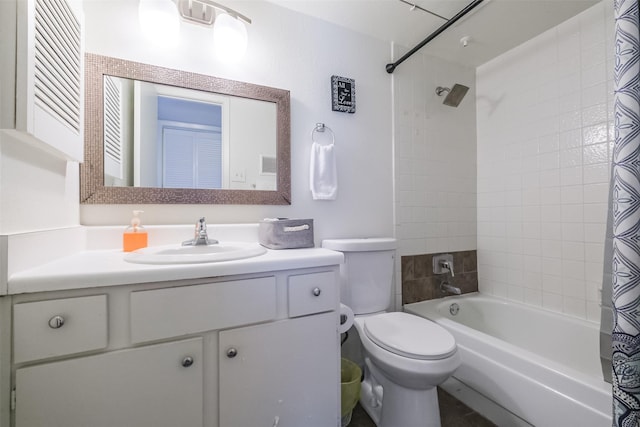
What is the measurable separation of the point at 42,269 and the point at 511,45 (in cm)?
276

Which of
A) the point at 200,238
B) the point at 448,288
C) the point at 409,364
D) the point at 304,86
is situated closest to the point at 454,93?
the point at 304,86

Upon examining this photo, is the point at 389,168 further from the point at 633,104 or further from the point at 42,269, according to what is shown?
the point at 42,269

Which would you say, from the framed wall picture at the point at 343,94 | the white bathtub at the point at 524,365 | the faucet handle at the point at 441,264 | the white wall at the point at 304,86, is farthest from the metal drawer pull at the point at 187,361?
the faucet handle at the point at 441,264

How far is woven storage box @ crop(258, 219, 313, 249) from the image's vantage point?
1.21 meters

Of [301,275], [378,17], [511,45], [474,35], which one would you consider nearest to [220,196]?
[301,275]

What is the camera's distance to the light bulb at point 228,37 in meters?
1.29

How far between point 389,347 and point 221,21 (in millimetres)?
1700

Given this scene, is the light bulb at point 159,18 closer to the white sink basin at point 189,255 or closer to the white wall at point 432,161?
the white sink basin at point 189,255

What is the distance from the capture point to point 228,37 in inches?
51.1

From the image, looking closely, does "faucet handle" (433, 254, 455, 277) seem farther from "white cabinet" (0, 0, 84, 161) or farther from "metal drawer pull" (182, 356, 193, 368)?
"white cabinet" (0, 0, 84, 161)

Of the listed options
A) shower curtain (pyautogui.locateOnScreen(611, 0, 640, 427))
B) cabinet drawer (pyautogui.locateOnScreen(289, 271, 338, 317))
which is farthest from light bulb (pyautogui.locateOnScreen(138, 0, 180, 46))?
shower curtain (pyautogui.locateOnScreen(611, 0, 640, 427))

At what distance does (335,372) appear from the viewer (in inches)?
40.4

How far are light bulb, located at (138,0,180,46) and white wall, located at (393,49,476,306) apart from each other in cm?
133

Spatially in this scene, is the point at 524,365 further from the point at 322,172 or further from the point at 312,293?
the point at 322,172
